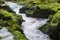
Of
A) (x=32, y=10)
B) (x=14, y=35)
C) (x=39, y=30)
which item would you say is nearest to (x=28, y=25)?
(x=39, y=30)

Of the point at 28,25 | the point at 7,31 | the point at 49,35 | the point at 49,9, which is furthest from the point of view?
the point at 49,9

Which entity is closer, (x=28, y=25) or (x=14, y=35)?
(x=14, y=35)

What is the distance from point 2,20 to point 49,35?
3.78 m

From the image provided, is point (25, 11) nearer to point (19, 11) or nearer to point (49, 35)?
point (19, 11)

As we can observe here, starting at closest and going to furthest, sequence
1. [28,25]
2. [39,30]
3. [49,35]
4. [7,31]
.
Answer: [7,31] < [49,35] < [39,30] < [28,25]

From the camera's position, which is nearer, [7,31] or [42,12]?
→ [7,31]

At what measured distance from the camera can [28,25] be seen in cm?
1788

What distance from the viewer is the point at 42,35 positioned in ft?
49.1

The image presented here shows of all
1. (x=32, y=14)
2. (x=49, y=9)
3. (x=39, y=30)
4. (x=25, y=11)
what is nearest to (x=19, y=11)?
(x=25, y=11)

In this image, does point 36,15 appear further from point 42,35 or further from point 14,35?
point 14,35

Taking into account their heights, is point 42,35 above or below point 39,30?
below

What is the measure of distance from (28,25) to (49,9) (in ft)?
13.9

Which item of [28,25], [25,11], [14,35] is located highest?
[25,11]

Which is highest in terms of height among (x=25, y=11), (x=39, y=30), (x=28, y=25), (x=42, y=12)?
(x=25, y=11)
